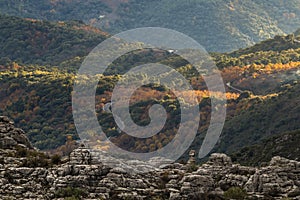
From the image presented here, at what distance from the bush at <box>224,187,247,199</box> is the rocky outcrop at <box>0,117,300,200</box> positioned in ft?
0.17

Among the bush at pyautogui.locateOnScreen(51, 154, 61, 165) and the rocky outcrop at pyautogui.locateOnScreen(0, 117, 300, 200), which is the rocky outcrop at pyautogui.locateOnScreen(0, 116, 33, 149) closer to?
the bush at pyautogui.locateOnScreen(51, 154, 61, 165)

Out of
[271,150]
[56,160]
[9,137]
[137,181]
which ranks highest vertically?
[271,150]

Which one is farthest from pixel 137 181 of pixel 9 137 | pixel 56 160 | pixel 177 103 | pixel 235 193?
pixel 177 103

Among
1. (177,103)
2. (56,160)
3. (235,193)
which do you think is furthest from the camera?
(177,103)

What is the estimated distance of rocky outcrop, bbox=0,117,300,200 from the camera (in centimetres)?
→ 5434

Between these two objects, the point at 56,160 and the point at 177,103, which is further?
Result: the point at 177,103

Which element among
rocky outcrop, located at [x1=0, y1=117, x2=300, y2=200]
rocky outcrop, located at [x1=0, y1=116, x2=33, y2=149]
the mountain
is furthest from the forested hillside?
rocky outcrop, located at [x1=0, y1=117, x2=300, y2=200]

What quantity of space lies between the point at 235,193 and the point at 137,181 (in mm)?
5754

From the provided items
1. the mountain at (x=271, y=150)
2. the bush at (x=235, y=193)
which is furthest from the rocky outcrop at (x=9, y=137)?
the mountain at (x=271, y=150)

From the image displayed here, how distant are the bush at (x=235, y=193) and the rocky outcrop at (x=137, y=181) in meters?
0.05

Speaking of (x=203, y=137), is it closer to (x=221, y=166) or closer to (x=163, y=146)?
(x=163, y=146)

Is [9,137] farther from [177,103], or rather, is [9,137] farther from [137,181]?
[177,103]

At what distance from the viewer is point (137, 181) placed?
185ft

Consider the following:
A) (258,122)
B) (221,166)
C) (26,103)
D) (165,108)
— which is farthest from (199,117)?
(221,166)
